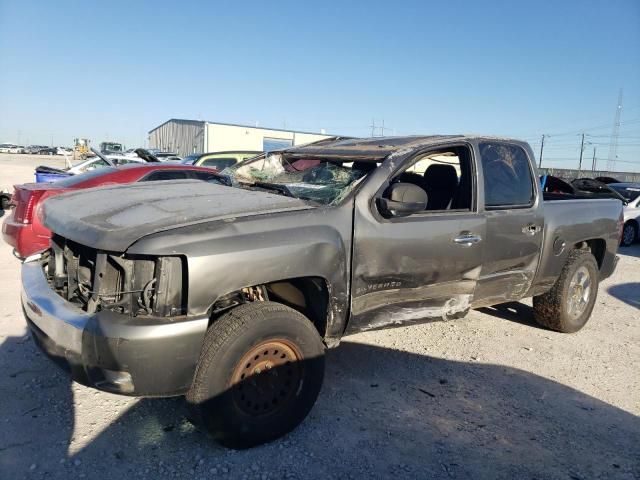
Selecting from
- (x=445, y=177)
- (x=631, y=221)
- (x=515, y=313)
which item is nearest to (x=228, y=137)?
(x=631, y=221)

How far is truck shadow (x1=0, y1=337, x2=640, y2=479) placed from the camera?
266cm

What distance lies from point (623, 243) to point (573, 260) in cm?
817

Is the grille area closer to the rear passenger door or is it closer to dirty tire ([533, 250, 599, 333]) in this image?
the rear passenger door

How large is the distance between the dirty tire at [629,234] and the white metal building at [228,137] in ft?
102

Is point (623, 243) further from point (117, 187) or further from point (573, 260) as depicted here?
point (117, 187)

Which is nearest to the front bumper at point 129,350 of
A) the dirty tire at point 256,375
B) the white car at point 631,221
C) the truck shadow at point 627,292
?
the dirty tire at point 256,375

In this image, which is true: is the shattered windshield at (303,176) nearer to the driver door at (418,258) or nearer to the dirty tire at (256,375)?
the driver door at (418,258)

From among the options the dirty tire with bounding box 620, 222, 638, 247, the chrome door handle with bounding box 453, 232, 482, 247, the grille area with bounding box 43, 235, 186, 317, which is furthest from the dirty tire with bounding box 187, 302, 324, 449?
the dirty tire with bounding box 620, 222, 638, 247

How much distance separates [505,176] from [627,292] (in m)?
4.21

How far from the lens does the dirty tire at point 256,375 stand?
8.51 feet

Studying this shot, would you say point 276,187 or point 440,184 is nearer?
point 276,187

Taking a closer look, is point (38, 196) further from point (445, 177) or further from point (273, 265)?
point (445, 177)

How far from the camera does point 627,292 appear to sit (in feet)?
23.0

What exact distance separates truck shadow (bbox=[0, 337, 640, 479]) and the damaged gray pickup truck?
240 millimetres
